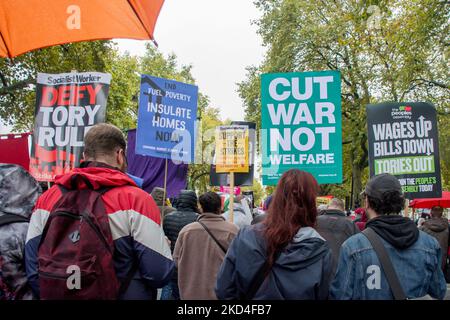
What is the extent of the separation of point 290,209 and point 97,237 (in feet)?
3.52

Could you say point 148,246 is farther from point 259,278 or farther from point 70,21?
point 70,21

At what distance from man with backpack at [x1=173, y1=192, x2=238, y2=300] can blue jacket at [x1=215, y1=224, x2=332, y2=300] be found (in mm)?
1851

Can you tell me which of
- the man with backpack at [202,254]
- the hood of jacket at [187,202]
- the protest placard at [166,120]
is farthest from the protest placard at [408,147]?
the man with backpack at [202,254]

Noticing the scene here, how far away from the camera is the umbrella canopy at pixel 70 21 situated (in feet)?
10.9

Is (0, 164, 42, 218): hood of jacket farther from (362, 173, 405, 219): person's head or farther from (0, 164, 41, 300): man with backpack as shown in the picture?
(362, 173, 405, 219): person's head

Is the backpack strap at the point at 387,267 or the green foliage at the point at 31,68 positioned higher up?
the green foliage at the point at 31,68

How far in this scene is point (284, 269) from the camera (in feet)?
8.57

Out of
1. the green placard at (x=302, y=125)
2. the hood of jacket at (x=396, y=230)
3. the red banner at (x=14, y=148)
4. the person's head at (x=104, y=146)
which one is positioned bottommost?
the hood of jacket at (x=396, y=230)

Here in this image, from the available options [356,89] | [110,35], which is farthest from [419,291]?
[356,89]

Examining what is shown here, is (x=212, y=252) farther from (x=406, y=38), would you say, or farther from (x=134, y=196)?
(x=406, y=38)

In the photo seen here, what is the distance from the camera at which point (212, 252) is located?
463 centimetres

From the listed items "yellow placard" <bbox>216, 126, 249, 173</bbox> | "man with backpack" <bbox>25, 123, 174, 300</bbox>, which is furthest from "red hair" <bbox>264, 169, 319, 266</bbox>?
"yellow placard" <bbox>216, 126, 249, 173</bbox>

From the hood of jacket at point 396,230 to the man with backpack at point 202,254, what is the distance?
1.98 metres

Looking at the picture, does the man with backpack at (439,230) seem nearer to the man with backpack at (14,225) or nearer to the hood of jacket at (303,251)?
the hood of jacket at (303,251)
